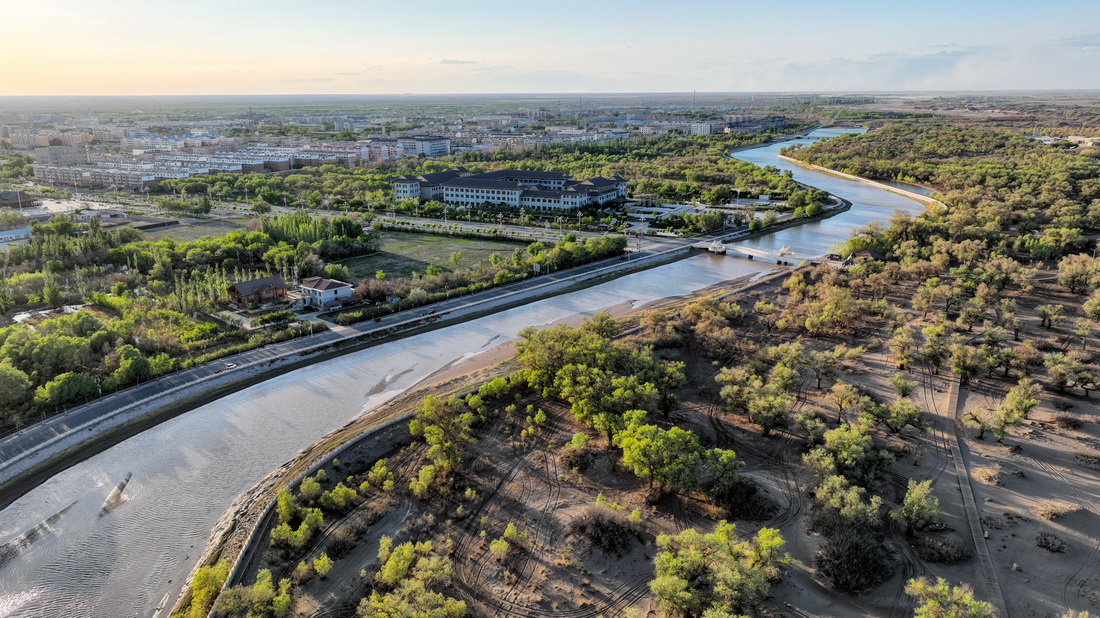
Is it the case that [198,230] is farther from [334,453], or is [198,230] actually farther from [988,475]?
[988,475]

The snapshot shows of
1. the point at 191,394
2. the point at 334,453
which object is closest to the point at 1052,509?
the point at 334,453

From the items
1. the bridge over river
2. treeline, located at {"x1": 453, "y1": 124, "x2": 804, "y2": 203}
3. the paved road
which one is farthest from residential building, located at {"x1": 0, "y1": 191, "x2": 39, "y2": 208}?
the bridge over river

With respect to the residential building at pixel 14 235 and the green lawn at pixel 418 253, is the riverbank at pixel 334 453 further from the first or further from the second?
the residential building at pixel 14 235

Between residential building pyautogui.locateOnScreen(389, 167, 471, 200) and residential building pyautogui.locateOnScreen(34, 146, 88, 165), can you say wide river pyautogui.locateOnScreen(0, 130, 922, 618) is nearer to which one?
residential building pyautogui.locateOnScreen(389, 167, 471, 200)

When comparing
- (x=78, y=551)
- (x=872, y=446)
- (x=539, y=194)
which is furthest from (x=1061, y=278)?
(x=78, y=551)

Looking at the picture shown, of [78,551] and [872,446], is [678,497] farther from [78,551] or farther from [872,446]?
[78,551]
